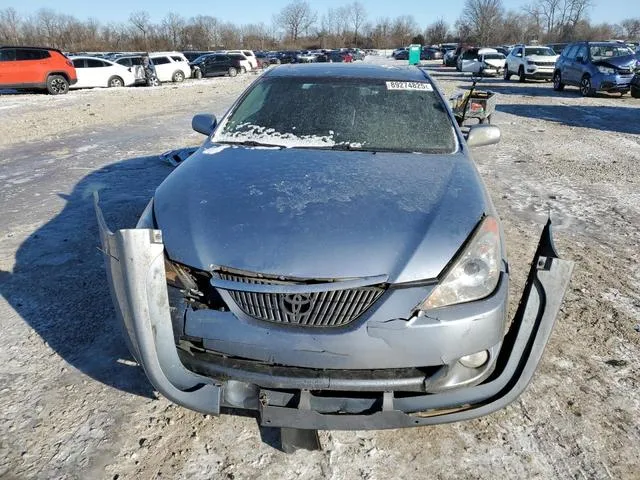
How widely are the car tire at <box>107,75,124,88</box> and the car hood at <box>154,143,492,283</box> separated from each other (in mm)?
22248

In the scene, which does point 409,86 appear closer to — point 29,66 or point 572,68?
point 572,68

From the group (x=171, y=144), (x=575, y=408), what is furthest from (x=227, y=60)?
(x=575, y=408)

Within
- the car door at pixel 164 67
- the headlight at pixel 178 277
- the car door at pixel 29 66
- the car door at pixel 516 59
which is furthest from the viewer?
the car door at pixel 164 67

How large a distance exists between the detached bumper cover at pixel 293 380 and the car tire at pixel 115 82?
2304 cm

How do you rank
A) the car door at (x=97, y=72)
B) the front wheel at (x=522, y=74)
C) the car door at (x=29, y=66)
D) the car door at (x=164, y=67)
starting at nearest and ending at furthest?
the car door at (x=29, y=66)
the car door at (x=97, y=72)
the front wheel at (x=522, y=74)
the car door at (x=164, y=67)

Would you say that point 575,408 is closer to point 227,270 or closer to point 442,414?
point 442,414

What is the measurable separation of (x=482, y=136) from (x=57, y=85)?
19.4 metres

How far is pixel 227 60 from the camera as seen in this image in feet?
102

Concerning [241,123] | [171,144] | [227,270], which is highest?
[241,123]

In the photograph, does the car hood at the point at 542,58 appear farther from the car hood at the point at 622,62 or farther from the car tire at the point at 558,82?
the car hood at the point at 622,62

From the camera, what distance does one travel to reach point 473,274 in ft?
6.68

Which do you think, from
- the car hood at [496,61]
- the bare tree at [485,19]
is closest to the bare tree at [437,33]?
the bare tree at [485,19]

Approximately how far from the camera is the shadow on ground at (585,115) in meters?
11.0

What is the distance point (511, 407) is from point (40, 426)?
231 centimetres
